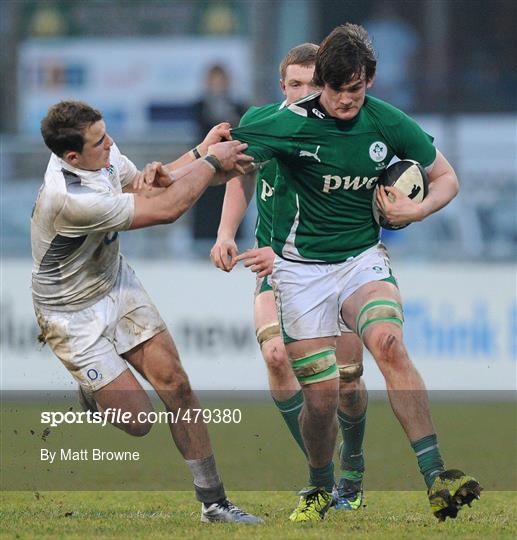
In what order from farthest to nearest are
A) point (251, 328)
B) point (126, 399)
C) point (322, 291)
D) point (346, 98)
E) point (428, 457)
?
point (251, 328) < point (126, 399) < point (322, 291) < point (346, 98) < point (428, 457)

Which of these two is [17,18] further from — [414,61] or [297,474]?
[297,474]

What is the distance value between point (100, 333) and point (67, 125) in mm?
1161

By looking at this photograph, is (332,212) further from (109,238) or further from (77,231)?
(77,231)

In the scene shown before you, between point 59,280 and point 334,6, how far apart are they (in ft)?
40.8

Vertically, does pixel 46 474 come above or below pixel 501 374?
above

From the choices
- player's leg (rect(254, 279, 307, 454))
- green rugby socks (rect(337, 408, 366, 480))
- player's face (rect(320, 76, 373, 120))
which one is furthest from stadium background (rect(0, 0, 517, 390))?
player's face (rect(320, 76, 373, 120))

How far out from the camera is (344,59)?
7008 mm

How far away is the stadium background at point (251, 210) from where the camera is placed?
11.8 metres

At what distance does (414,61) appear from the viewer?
61.8 ft

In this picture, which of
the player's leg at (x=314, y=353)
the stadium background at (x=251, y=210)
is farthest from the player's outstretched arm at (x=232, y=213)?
the stadium background at (x=251, y=210)

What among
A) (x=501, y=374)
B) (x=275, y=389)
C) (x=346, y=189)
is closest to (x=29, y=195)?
(x=501, y=374)

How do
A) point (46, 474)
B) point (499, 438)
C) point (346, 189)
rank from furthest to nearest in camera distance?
point (499, 438) < point (46, 474) < point (346, 189)

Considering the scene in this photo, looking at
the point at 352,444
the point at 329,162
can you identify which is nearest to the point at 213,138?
the point at 329,162

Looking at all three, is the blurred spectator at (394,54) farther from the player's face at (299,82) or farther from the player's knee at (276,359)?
the player's knee at (276,359)
